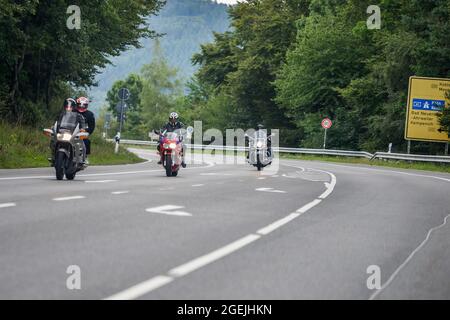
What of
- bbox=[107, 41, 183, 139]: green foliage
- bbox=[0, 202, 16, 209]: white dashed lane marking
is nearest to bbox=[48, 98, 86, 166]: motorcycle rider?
bbox=[0, 202, 16, 209]: white dashed lane marking

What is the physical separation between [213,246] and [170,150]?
Answer: 11.4 metres

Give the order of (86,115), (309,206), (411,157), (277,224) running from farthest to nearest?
(411,157) < (86,115) < (309,206) < (277,224)

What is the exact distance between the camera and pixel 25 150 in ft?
67.0

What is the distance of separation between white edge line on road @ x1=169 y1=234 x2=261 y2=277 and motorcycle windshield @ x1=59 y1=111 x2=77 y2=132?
8.01 meters

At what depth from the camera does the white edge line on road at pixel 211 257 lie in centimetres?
514

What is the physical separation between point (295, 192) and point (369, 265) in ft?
25.9

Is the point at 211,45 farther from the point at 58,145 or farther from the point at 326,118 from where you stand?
the point at 58,145

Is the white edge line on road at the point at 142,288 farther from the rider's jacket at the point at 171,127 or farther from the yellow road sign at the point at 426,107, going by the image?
the yellow road sign at the point at 426,107

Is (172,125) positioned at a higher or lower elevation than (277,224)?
higher

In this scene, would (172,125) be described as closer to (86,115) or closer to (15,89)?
(86,115)

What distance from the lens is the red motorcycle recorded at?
17609mm

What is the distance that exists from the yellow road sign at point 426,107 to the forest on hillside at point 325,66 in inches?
44.2

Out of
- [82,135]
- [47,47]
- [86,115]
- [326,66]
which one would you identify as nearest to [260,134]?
[47,47]

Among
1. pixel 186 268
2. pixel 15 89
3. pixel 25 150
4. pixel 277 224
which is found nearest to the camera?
pixel 186 268
